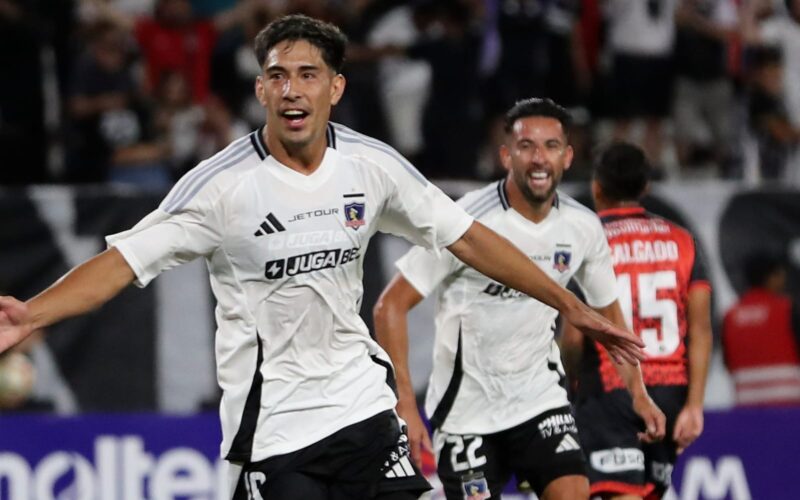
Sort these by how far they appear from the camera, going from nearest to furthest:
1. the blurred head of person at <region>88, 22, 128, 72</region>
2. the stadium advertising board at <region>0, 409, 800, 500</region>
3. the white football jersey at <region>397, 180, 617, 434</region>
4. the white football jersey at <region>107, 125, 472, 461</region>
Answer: the white football jersey at <region>107, 125, 472, 461</region> < the white football jersey at <region>397, 180, 617, 434</region> < the stadium advertising board at <region>0, 409, 800, 500</region> < the blurred head of person at <region>88, 22, 128, 72</region>

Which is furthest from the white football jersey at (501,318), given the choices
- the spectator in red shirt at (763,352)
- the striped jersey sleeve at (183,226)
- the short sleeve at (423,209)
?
the spectator in red shirt at (763,352)

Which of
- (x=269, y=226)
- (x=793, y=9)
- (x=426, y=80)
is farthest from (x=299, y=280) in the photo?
(x=793, y=9)

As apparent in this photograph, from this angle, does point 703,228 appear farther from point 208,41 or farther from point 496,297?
point 496,297

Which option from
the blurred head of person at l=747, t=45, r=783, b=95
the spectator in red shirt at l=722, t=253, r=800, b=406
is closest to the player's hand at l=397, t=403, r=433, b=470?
the spectator in red shirt at l=722, t=253, r=800, b=406

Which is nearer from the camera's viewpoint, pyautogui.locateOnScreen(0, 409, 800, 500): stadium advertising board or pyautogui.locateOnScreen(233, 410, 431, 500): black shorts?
pyautogui.locateOnScreen(233, 410, 431, 500): black shorts

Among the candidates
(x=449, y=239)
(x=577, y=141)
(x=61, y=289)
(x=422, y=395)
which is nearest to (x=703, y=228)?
(x=577, y=141)

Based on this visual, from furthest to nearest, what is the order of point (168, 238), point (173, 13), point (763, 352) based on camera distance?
1. point (173, 13)
2. point (763, 352)
3. point (168, 238)

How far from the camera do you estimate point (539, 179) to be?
674cm

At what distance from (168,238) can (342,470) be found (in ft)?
3.35

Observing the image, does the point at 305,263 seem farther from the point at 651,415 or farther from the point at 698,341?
the point at 698,341

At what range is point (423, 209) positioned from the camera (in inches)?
215

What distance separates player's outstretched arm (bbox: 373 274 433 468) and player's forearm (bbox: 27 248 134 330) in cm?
181

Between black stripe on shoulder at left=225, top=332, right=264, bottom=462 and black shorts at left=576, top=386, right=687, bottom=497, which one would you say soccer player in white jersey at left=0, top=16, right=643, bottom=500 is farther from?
black shorts at left=576, top=386, right=687, bottom=497

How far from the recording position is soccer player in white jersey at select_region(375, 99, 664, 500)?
21.9 feet
